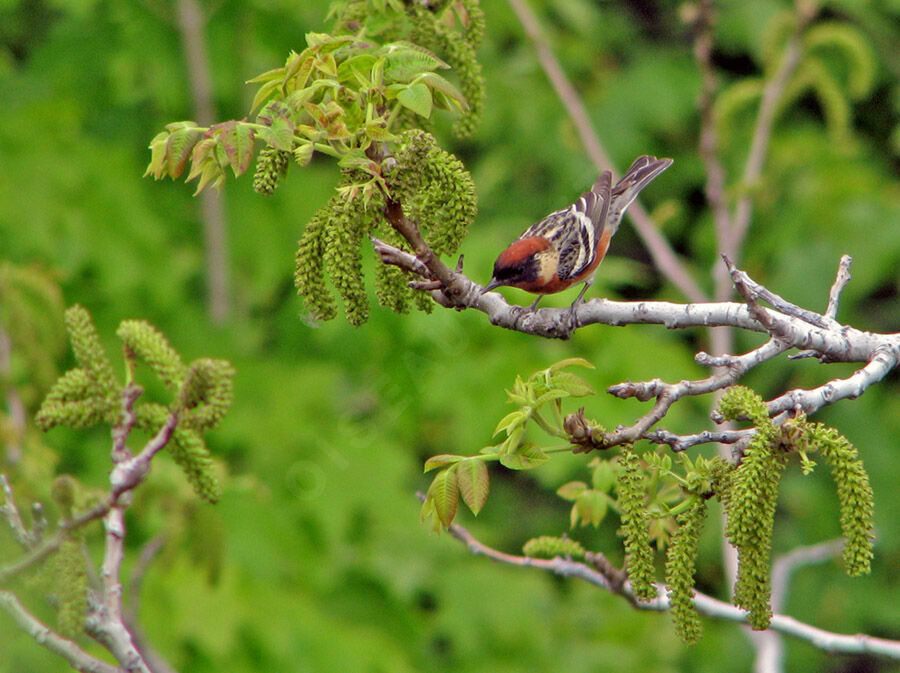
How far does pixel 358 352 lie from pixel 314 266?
3.69 meters

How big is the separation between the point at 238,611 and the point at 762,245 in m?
4.29

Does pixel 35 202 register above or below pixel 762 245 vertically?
below

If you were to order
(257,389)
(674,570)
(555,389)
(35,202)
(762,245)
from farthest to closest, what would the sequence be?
(762,245) → (257,389) → (35,202) → (555,389) → (674,570)

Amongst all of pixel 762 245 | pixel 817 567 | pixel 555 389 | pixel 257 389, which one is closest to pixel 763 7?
pixel 762 245

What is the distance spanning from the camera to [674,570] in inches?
68.7

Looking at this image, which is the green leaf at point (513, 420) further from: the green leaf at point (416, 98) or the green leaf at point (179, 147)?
the green leaf at point (179, 147)

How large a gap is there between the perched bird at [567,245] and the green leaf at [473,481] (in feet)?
2.62

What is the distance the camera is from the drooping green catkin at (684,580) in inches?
68.3

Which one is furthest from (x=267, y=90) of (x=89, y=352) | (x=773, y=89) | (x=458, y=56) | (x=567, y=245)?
(x=773, y=89)

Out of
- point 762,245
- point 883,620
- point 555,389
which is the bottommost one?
point 555,389

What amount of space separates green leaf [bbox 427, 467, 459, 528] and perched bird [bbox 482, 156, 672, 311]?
81 cm

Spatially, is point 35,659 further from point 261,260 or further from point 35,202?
point 261,260

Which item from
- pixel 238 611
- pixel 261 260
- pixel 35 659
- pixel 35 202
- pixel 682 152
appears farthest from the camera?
pixel 682 152

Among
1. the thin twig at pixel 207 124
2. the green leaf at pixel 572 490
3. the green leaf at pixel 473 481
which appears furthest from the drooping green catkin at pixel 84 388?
the thin twig at pixel 207 124
